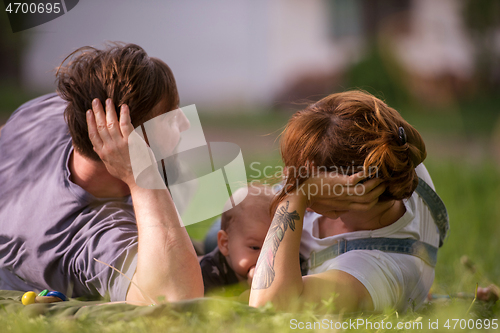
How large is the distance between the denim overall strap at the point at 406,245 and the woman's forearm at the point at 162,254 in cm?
67

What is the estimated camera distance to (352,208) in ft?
5.34

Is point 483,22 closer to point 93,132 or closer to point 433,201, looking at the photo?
point 433,201

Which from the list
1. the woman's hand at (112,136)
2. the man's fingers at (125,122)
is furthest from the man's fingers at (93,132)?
the man's fingers at (125,122)

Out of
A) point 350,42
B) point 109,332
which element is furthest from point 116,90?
point 350,42

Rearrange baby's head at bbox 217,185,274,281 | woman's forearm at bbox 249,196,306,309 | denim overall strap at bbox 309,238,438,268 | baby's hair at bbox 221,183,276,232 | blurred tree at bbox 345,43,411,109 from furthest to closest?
blurred tree at bbox 345,43,411,109
baby's hair at bbox 221,183,276,232
baby's head at bbox 217,185,274,281
denim overall strap at bbox 309,238,438,268
woman's forearm at bbox 249,196,306,309

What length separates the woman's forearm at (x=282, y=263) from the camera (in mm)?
1465

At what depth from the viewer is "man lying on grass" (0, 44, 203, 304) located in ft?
5.24

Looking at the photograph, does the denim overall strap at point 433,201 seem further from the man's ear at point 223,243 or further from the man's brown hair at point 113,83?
the man's brown hair at point 113,83

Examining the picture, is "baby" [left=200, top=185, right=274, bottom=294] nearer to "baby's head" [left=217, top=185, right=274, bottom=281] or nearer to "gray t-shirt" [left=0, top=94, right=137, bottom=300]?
"baby's head" [left=217, top=185, right=274, bottom=281]

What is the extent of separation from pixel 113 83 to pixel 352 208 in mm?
1178

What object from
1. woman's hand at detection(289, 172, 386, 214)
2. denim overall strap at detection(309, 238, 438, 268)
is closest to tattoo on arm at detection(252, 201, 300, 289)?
woman's hand at detection(289, 172, 386, 214)

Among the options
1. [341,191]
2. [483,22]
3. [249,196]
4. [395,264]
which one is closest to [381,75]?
[483,22]

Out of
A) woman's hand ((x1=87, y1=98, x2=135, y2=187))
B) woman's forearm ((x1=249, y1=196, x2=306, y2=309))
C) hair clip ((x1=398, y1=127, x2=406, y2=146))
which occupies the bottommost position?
woman's forearm ((x1=249, y1=196, x2=306, y2=309))

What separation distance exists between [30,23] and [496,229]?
441cm
